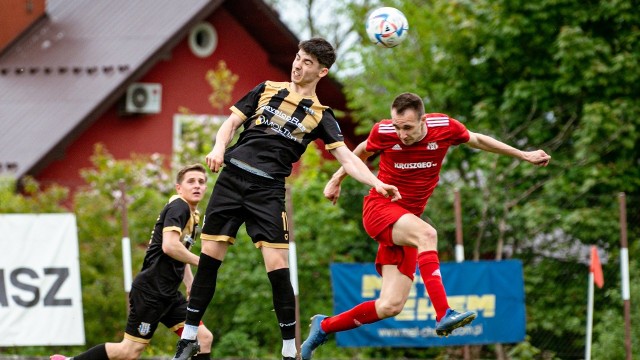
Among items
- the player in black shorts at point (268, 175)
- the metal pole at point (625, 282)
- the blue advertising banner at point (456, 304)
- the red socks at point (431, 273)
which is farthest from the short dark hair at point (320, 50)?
the metal pole at point (625, 282)

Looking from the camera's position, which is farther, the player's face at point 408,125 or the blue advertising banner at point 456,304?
the blue advertising banner at point 456,304

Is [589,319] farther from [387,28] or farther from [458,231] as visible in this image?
[387,28]

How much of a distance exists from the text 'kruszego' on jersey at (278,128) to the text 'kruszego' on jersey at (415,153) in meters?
0.62

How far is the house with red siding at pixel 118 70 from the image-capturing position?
65.1 ft

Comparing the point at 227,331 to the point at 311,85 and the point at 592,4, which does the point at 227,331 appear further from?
the point at 592,4

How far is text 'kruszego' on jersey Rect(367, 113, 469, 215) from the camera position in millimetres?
8586

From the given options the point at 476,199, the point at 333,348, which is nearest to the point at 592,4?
the point at 476,199

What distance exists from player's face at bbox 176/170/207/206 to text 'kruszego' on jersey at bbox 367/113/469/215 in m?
1.49

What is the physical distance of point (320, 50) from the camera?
807 centimetres

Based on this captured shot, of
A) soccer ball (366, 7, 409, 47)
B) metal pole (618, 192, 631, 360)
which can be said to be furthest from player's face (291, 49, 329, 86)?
metal pole (618, 192, 631, 360)

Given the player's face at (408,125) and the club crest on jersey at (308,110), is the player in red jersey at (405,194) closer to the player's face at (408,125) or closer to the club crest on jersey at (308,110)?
the player's face at (408,125)

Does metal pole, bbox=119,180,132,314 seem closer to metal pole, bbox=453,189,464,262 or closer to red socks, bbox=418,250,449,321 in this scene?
metal pole, bbox=453,189,464,262

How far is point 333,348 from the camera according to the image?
14.2m

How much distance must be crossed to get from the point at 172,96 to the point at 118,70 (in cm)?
153
